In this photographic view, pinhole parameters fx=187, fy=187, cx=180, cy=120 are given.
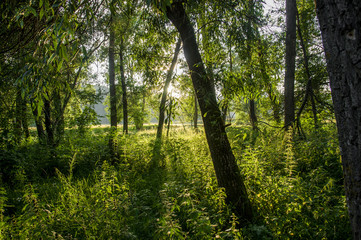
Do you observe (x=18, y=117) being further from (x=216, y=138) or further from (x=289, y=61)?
(x=289, y=61)

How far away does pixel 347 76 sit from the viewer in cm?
108

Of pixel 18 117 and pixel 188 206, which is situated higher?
pixel 18 117

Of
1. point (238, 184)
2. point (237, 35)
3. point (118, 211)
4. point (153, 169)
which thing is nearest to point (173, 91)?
point (237, 35)

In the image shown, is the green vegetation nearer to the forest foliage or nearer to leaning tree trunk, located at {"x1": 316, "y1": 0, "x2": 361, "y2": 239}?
the forest foliage

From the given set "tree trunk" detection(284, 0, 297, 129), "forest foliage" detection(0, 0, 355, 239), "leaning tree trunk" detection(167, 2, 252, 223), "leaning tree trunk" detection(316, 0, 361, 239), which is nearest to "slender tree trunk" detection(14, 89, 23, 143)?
"forest foliage" detection(0, 0, 355, 239)

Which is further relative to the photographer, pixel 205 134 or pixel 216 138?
pixel 205 134

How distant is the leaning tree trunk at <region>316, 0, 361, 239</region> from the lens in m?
1.03

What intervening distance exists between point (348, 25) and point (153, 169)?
592cm

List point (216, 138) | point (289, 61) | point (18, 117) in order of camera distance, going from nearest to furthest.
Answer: point (216, 138), point (18, 117), point (289, 61)

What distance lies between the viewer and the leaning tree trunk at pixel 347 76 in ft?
3.39

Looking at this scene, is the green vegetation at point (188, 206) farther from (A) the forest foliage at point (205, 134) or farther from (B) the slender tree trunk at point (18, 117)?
(B) the slender tree trunk at point (18, 117)

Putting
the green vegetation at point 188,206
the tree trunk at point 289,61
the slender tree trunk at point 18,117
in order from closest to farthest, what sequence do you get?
the green vegetation at point 188,206 → the slender tree trunk at point 18,117 → the tree trunk at point 289,61

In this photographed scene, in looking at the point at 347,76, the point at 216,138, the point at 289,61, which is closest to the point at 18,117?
the point at 216,138

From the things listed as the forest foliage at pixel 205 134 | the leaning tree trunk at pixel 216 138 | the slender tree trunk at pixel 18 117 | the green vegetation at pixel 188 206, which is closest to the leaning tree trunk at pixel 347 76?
the forest foliage at pixel 205 134
